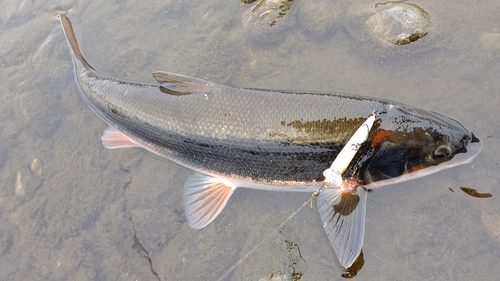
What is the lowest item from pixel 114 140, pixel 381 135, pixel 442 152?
pixel 114 140

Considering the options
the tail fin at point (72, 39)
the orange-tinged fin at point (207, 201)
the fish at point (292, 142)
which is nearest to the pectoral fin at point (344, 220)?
the fish at point (292, 142)

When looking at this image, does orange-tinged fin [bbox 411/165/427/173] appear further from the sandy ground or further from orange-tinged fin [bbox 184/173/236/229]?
orange-tinged fin [bbox 184/173/236/229]

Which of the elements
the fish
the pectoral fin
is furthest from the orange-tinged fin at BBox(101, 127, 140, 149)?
the pectoral fin

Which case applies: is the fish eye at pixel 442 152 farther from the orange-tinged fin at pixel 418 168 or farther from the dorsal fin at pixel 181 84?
the dorsal fin at pixel 181 84

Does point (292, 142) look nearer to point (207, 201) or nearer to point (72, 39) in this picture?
point (207, 201)

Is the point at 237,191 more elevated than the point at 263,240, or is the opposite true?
the point at 237,191

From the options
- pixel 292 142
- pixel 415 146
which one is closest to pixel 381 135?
pixel 415 146
